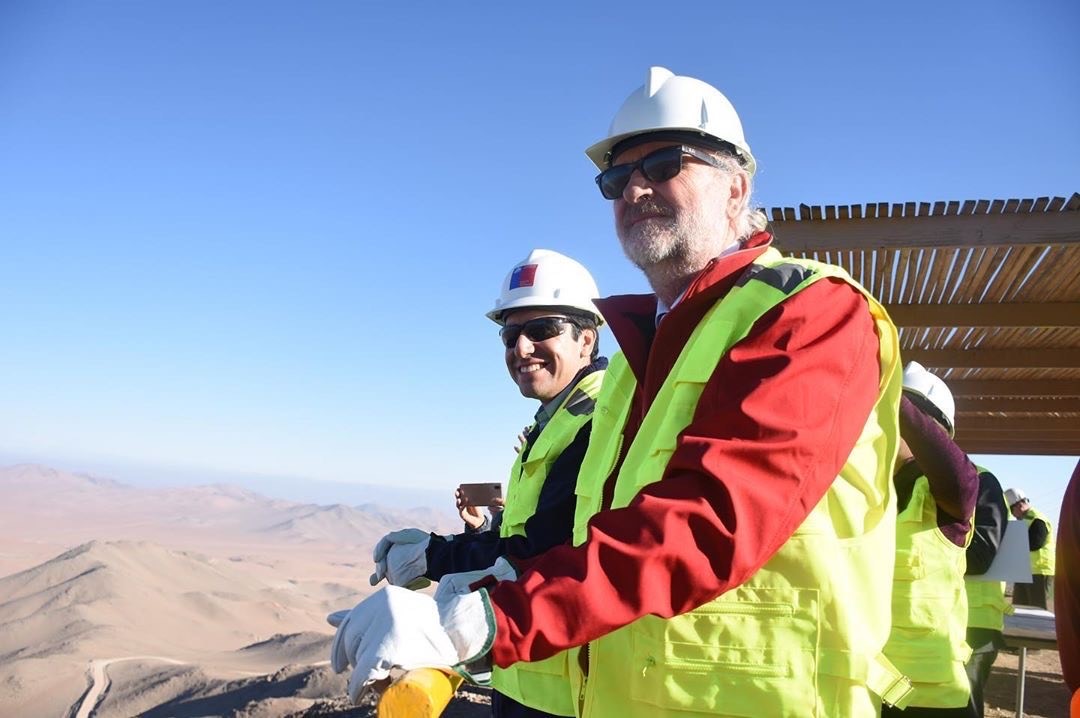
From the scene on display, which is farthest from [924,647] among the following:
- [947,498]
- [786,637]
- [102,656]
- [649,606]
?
[102,656]

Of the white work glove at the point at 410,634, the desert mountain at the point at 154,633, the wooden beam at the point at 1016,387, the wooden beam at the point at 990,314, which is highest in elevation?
the wooden beam at the point at 990,314

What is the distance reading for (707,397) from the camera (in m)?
1.65

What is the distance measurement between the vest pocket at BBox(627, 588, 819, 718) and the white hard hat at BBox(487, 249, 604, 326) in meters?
2.51

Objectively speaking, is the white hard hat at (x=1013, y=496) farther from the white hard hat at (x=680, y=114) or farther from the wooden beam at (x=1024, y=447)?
the white hard hat at (x=680, y=114)

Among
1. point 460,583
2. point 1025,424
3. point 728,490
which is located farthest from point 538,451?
point 1025,424

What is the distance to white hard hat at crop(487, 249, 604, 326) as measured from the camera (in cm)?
406

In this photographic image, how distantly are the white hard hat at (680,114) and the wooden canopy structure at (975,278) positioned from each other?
3.47m

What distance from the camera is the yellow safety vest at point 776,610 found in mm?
1619

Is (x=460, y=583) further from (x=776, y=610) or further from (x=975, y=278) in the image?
(x=975, y=278)

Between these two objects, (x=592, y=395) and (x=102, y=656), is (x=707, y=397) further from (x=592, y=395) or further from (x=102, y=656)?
(x=102, y=656)

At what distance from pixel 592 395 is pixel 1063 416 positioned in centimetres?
1004

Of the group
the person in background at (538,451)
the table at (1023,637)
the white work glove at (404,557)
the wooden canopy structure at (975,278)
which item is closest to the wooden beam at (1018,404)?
the wooden canopy structure at (975,278)

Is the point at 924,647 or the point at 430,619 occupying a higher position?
the point at 430,619

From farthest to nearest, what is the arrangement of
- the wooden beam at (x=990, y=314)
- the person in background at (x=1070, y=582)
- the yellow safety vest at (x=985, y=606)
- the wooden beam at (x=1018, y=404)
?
the wooden beam at (x=1018, y=404) → the wooden beam at (x=990, y=314) → the yellow safety vest at (x=985, y=606) → the person in background at (x=1070, y=582)
